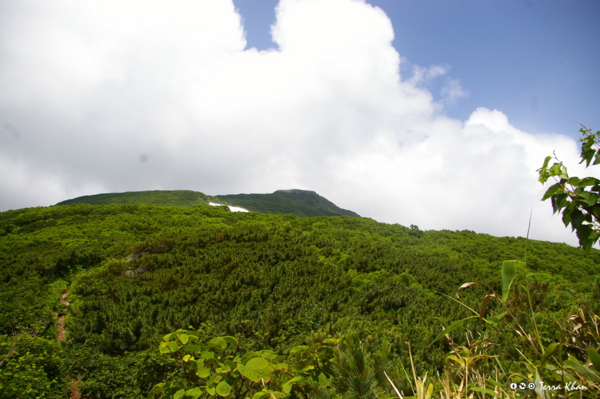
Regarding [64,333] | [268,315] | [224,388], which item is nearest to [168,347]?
[224,388]

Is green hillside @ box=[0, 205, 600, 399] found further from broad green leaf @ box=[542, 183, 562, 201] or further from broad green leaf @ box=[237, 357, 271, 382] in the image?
broad green leaf @ box=[542, 183, 562, 201]

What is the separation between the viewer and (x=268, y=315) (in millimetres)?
6188

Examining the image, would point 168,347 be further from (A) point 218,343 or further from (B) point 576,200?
(B) point 576,200

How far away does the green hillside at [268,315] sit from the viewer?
1755 millimetres

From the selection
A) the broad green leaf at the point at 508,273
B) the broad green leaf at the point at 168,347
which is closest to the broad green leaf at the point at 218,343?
the broad green leaf at the point at 168,347

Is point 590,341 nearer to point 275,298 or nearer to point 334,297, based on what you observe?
point 334,297

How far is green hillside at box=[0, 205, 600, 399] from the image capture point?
1.75 meters

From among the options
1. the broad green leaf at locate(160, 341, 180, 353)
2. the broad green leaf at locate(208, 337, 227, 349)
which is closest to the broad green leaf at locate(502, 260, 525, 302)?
the broad green leaf at locate(208, 337, 227, 349)

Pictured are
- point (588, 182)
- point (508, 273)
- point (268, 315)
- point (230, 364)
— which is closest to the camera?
point (508, 273)

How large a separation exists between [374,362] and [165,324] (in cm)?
555

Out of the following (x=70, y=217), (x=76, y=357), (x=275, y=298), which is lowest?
(x=76, y=357)

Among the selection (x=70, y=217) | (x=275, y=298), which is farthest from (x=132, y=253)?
(x=70, y=217)

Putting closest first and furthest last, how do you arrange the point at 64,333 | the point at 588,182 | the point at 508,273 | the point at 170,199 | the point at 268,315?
the point at 508,273, the point at 588,182, the point at 268,315, the point at 64,333, the point at 170,199

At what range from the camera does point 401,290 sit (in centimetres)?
815
